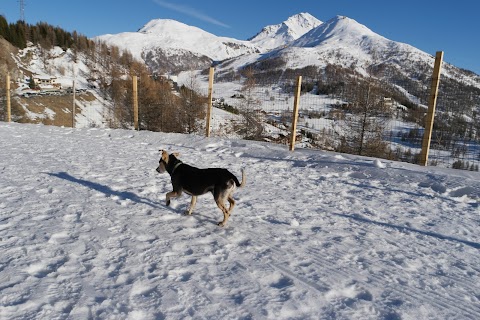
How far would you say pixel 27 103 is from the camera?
1465 inches

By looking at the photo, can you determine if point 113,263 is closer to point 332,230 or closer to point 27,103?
point 332,230

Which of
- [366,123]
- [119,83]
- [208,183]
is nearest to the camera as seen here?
[208,183]

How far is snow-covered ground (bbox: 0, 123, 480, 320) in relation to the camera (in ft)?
9.22

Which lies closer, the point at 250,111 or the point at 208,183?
the point at 208,183

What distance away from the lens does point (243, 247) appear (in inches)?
155

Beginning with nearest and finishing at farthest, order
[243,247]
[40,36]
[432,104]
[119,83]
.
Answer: [243,247]
[432,104]
[119,83]
[40,36]

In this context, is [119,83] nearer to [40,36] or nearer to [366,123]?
[366,123]

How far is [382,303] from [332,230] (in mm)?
1706

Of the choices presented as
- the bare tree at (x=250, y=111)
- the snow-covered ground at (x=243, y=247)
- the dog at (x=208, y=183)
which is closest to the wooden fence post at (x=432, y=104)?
the snow-covered ground at (x=243, y=247)

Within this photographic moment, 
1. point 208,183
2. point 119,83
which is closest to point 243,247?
point 208,183

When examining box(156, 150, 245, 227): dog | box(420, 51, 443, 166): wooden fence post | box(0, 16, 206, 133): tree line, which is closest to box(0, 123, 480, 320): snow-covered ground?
box(156, 150, 245, 227): dog

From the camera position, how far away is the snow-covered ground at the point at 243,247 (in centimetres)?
281

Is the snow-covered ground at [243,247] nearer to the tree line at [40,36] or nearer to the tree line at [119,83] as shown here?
the tree line at [119,83]

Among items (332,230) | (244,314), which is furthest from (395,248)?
(244,314)
